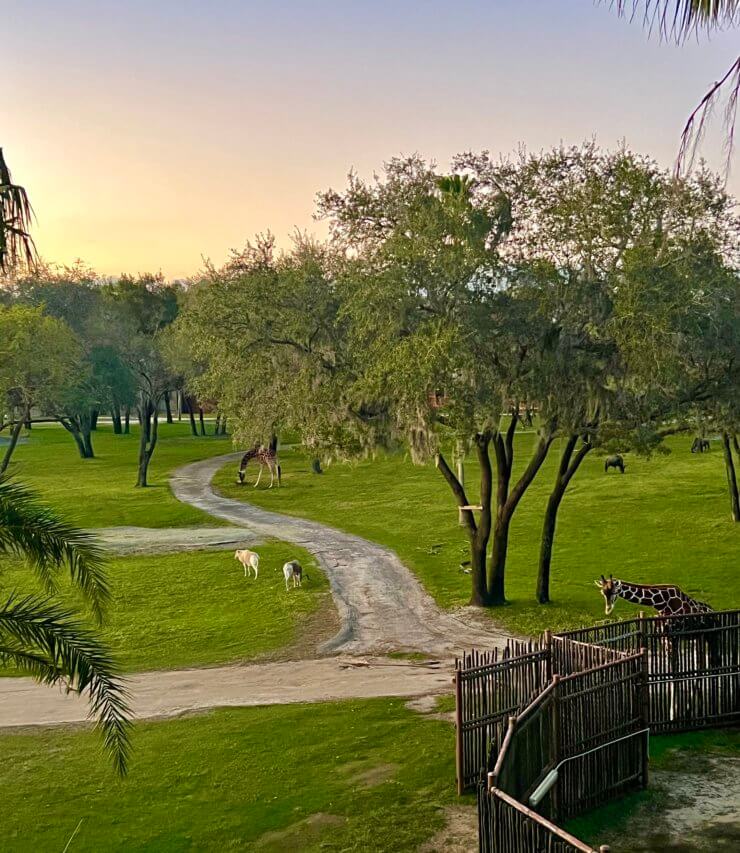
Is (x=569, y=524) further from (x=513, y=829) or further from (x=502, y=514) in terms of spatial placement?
(x=513, y=829)

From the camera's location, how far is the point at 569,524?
40.0 meters

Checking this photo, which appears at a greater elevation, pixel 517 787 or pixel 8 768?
pixel 517 787

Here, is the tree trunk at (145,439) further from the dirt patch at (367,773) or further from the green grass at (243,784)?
the dirt patch at (367,773)

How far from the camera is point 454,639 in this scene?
23078mm

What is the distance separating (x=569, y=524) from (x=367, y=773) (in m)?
27.3

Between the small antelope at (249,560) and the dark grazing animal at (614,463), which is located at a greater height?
the dark grazing animal at (614,463)

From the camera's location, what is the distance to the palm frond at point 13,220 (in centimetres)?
1147

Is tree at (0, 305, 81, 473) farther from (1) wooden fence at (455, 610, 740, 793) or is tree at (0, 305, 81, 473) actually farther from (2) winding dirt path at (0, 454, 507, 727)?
(1) wooden fence at (455, 610, 740, 793)

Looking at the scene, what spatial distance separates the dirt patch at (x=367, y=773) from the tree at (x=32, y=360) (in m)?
37.6

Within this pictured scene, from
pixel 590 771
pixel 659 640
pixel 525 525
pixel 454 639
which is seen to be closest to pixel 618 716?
pixel 590 771

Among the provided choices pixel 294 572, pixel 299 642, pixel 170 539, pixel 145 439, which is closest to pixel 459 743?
pixel 299 642

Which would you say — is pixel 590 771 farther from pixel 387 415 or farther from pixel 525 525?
pixel 525 525

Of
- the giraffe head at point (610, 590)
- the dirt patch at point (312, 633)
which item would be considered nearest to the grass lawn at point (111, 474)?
the dirt patch at point (312, 633)

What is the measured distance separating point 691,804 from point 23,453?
7621cm
